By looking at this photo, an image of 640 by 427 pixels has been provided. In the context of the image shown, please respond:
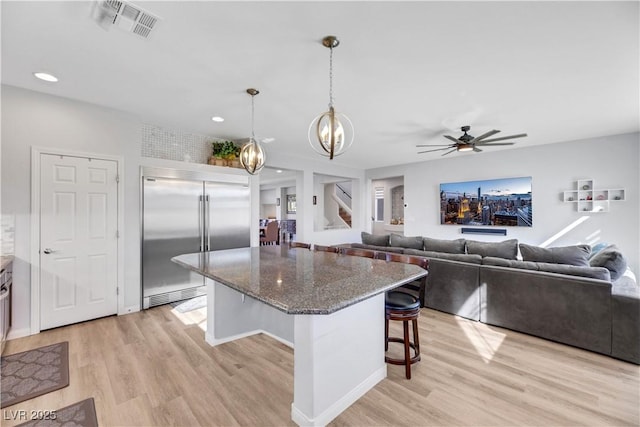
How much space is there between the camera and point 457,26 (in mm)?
1921

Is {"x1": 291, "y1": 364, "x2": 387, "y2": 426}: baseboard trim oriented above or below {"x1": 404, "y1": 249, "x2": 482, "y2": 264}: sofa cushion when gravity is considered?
below

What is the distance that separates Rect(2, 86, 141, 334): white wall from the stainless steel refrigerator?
0.20 m

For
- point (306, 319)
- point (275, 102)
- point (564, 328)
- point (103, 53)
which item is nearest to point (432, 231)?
point (564, 328)

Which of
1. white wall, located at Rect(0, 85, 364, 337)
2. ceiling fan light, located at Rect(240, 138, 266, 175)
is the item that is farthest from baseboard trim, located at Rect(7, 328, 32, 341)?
ceiling fan light, located at Rect(240, 138, 266, 175)

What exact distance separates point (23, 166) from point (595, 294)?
19.1 ft

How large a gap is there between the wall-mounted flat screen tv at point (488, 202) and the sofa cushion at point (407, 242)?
2730 mm

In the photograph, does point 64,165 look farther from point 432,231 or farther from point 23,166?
point 432,231

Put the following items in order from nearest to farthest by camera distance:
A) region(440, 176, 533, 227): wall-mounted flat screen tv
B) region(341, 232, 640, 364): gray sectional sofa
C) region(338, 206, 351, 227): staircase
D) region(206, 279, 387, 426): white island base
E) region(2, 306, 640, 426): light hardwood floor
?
region(206, 279, 387, 426): white island base
region(2, 306, 640, 426): light hardwood floor
region(341, 232, 640, 364): gray sectional sofa
region(440, 176, 533, 227): wall-mounted flat screen tv
region(338, 206, 351, 227): staircase

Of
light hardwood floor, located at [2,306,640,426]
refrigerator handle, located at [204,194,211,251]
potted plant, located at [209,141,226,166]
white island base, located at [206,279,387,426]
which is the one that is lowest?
light hardwood floor, located at [2,306,640,426]

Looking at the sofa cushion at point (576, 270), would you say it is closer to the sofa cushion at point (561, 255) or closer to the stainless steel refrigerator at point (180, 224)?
the sofa cushion at point (561, 255)

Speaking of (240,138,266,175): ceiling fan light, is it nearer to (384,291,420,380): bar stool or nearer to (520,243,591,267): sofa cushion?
(384,291,420,380): bar stool

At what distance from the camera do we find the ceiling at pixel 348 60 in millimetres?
1801

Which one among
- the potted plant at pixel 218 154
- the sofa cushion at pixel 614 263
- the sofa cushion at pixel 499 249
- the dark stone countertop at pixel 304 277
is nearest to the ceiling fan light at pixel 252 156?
the dark stone countertop at pixel 304 277

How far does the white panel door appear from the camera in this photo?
297cm
